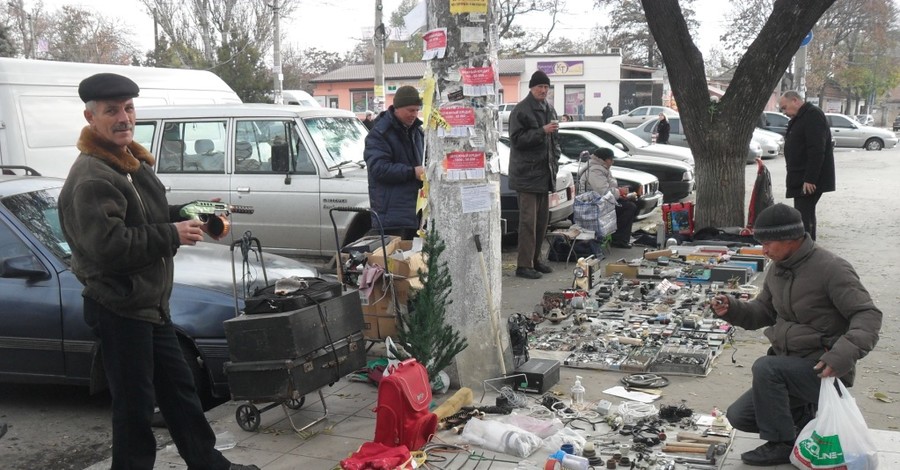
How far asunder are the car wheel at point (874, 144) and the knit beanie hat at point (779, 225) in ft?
106

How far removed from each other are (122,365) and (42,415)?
274 cm

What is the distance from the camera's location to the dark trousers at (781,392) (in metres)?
4.44

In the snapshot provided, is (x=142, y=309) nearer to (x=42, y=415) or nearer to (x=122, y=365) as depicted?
(x=122, y=365)

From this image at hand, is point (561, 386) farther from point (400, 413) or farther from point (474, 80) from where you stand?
point (474, 80)

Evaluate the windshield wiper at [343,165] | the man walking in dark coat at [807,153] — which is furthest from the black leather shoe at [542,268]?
the man walking in dark coat at [807,153]

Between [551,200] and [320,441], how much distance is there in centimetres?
667

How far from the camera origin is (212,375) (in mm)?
5617

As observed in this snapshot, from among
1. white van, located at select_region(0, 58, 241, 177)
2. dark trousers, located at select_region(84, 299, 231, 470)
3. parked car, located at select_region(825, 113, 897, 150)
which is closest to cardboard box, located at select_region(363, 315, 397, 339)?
dark trousers, located at select_region(84, 299, 231, 470)

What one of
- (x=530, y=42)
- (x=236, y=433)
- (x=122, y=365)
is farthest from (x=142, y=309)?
(x=530, y=42)

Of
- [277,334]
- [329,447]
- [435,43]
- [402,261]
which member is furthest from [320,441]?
[435,43]

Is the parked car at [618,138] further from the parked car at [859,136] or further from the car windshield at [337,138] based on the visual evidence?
the parked car at [859,136]

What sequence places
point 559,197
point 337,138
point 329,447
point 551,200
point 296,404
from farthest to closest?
point 559,197
point 551,200
point 337,138
point 296,404
point 329,447

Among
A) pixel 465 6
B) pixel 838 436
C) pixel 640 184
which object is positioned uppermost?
pixel 465 6

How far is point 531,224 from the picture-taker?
9625 mm
